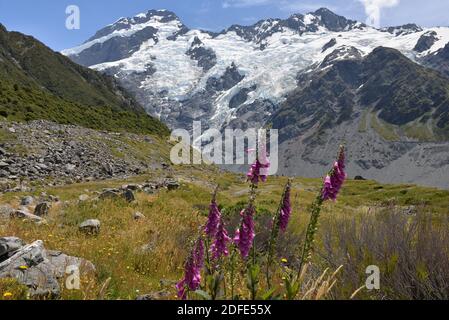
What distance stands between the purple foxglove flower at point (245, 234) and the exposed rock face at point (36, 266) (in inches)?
124

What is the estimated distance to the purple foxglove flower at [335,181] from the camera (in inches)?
202

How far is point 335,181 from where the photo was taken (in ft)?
16.9

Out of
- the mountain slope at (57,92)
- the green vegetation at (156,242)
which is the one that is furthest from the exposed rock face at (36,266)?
the mountain slope at (57,92)

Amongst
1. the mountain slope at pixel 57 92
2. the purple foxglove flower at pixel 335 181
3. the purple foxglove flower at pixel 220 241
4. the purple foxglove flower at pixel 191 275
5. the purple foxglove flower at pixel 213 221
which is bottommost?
the purple foxglove flower at pixel 191 275

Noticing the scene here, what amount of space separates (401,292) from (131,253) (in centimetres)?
602

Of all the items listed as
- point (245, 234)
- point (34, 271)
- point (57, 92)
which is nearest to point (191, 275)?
point (245, 234)

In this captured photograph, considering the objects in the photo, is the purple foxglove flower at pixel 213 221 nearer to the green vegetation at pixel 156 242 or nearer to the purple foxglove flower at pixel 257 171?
the green vegetation at pixel 156 242

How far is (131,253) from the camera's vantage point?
405 inches

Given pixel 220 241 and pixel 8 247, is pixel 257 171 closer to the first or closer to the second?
pixel 220 241

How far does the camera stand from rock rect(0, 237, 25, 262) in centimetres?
835

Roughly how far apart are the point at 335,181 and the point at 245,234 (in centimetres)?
121

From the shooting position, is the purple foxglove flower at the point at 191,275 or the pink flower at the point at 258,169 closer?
the purple foxglove flower at the point at 191,275

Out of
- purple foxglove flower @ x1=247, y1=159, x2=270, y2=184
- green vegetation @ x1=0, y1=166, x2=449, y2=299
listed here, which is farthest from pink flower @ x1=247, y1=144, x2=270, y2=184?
green vegetation @ x1=0, y1=166, x2=449, y2=299

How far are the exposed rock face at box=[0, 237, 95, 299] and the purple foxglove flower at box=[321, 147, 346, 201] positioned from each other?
427 centimetres
